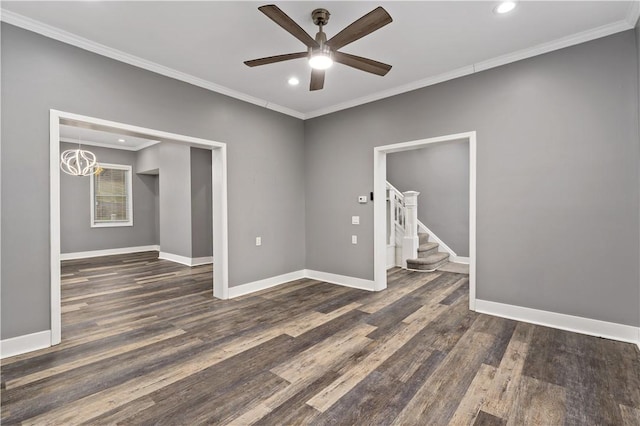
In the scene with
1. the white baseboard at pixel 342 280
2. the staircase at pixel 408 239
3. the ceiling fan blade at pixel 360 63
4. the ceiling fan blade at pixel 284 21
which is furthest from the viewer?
the staircase at pixel 408 239

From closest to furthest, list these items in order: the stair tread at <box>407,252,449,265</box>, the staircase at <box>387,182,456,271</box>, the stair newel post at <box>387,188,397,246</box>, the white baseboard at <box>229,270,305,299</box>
Result: the white baseboard at <box>229,270,305,299</box> → the stair tread at <box>407,252,449,265</box> → the staircase at <box>387,182,456,271</box> → the stair newel post at <box>387,188,397,246</box>

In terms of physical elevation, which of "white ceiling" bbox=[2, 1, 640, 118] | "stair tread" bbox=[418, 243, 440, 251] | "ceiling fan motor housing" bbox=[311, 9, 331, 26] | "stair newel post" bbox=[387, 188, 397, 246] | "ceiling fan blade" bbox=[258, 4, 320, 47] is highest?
"white ceiling" bbox=[2, 1, 640, 118]

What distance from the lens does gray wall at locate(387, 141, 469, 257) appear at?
650 cm

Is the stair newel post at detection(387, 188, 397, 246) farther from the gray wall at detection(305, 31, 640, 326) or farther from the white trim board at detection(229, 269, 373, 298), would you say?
the gray wall at detection(305, 31, 640, 326)

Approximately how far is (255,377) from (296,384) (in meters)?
0.33

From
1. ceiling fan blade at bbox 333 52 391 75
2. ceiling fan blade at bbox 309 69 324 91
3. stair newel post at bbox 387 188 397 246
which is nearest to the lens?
ceiling fan blade at bbox 333 52 391 75

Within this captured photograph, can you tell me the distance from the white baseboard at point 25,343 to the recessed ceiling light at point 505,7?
190 inches

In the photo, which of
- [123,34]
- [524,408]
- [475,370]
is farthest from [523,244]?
[123,34]

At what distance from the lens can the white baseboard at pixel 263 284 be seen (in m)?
4.20

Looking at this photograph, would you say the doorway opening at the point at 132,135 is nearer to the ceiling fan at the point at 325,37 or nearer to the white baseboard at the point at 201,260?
the ceiling fan at the point at 325,37

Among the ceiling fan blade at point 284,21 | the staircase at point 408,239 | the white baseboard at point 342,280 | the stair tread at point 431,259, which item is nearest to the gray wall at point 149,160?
the white baseboard at point 342,280

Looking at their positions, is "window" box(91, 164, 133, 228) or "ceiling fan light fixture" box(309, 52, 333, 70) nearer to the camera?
"ceiling fan light fixture" box(309, 52, 333, 70)

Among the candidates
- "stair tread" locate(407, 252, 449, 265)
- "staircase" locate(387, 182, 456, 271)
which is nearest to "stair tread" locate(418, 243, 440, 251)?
"staircase" locate(387, 182, 456, 271)

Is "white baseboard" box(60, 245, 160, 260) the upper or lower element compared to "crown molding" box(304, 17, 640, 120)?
lower
